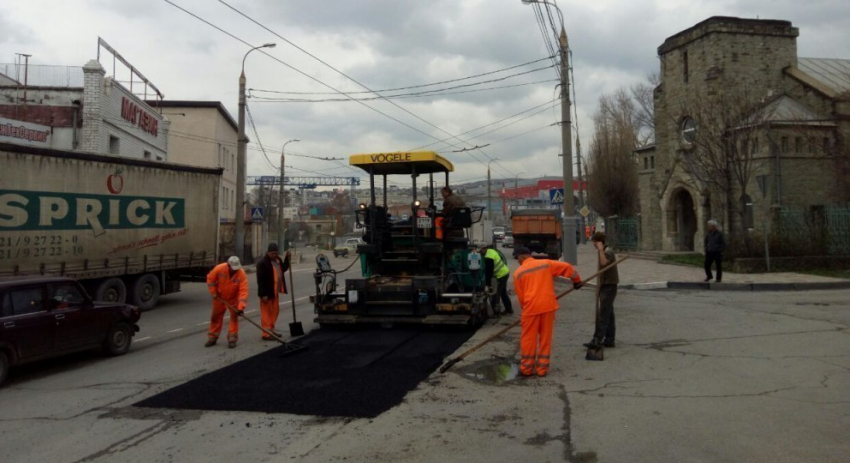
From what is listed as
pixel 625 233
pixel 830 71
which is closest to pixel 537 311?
pixel 625 233

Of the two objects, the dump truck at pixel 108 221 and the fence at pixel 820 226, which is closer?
the dump truck at pixel 108 221

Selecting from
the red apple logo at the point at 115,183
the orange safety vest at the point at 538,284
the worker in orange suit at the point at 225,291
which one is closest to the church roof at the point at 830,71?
the orange safety vest at the point at 538,284

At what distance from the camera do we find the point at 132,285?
1432cm

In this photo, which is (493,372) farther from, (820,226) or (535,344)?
(820,226)

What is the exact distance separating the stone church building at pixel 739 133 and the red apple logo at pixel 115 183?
1829cm

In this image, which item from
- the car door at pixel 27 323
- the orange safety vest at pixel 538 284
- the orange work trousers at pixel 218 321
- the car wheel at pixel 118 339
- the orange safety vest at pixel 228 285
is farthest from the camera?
the orange safety vest at pixel 228 285

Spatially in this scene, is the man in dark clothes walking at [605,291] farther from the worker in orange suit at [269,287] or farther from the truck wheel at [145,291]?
the truck wheel at [145,291]

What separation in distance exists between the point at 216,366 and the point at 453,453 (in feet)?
14.5

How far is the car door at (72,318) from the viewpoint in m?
7.86

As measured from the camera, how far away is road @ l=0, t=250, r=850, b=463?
4.54m

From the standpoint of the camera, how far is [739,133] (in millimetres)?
20703

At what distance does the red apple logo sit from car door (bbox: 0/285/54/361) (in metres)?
6.53

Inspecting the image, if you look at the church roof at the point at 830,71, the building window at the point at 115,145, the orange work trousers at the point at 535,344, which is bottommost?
the orange work trousers at the point at 535,344

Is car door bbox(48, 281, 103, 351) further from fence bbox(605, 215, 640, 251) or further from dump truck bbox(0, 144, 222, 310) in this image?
fence bbox(605, 215, 640, 251)
